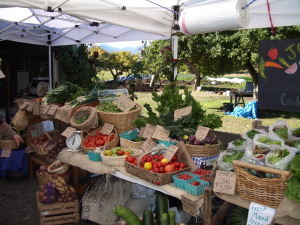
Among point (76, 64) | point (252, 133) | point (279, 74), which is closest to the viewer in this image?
point (252, 133)

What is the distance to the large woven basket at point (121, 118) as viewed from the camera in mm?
3701

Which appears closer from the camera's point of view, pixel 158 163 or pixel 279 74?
pixel 158 163

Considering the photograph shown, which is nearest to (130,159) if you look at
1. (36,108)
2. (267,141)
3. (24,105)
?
(267,141)

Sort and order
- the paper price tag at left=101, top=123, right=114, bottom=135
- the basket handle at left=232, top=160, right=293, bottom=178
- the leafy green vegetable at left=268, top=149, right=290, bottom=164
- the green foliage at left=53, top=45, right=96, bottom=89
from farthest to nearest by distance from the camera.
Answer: the green foliage at left=53, top=45, right=96, bottom=89, the paper price tag at left=101, top=123, right=114, bottom=135, the leafy green vegetable at left=268, top=149, right=290, bottom=164, the basket handle at left=232, top=160, right=293, bottom=178

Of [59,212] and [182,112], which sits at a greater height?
[182,112]

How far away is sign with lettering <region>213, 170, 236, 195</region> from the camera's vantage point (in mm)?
2215

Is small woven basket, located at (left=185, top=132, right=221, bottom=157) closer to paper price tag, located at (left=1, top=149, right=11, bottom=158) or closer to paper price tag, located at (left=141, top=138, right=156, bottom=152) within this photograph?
paper price tag, located at (left=141, top=138, right=156, bottom=152)

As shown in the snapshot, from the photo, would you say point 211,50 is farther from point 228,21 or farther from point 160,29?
point 228,21

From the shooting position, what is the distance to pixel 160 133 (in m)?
3.27

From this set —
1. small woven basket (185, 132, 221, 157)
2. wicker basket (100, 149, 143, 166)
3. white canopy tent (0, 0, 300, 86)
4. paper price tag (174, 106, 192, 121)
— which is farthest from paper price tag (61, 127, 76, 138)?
small woven basket (185, 132, 221, 157)

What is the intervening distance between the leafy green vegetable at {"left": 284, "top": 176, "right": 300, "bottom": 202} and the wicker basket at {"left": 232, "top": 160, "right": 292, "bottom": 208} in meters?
0.05

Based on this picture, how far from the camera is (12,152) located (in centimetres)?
489

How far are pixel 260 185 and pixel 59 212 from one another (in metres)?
2.33

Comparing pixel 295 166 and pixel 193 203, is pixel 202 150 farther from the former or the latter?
pixel 295 166
